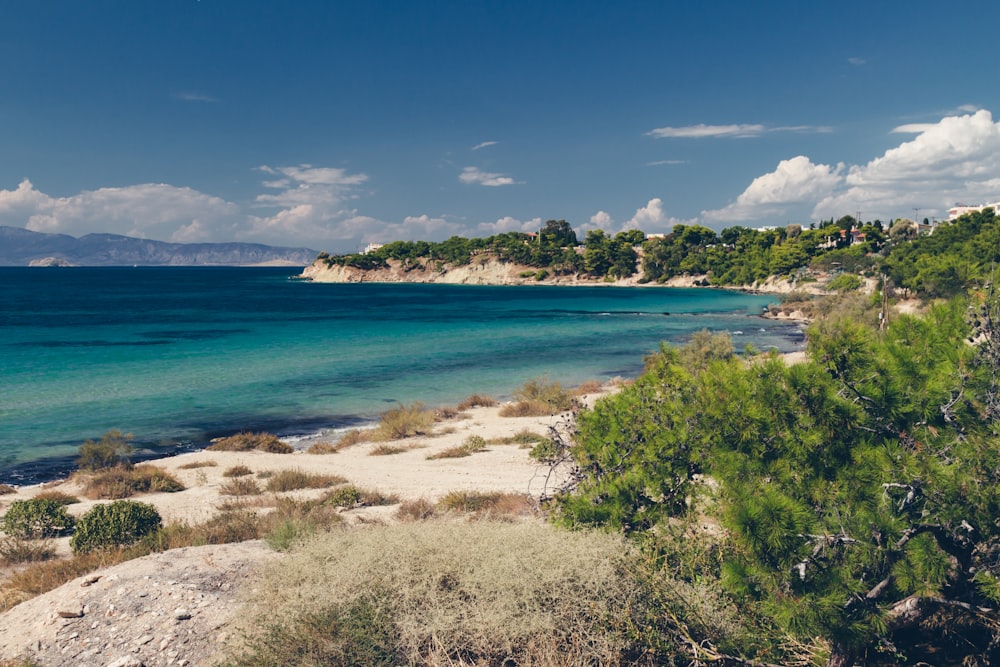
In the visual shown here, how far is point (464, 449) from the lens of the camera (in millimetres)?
17359

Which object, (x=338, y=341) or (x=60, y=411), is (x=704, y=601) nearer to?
(x=60, y=411)

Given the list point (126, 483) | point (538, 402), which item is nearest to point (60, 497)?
point (126, 483)

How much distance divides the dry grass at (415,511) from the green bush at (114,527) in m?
4.08

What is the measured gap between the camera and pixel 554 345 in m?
44.0

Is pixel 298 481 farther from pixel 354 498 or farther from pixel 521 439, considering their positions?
pixel 521 439

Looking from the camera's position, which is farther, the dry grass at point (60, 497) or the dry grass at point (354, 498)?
the dry grass at point (60, 497)

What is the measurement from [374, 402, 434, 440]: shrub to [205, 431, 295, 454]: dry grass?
306cm

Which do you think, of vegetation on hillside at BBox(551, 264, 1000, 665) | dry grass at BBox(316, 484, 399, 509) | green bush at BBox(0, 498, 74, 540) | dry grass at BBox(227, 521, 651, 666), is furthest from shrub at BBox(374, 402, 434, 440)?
vegetation on hillside at BBox(551, 264, 1000, 665)

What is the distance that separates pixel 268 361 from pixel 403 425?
1899 cm

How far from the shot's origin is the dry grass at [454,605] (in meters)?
4.86

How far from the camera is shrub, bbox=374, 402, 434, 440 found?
19828 mm

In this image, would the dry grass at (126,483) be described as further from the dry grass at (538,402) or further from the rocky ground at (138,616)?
the dry grass at (538,402)

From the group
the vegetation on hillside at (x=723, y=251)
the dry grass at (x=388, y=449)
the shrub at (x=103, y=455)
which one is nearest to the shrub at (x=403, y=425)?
the dry grass at (x=388, y=449)

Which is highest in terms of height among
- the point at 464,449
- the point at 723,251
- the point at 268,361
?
the point at 723,251
